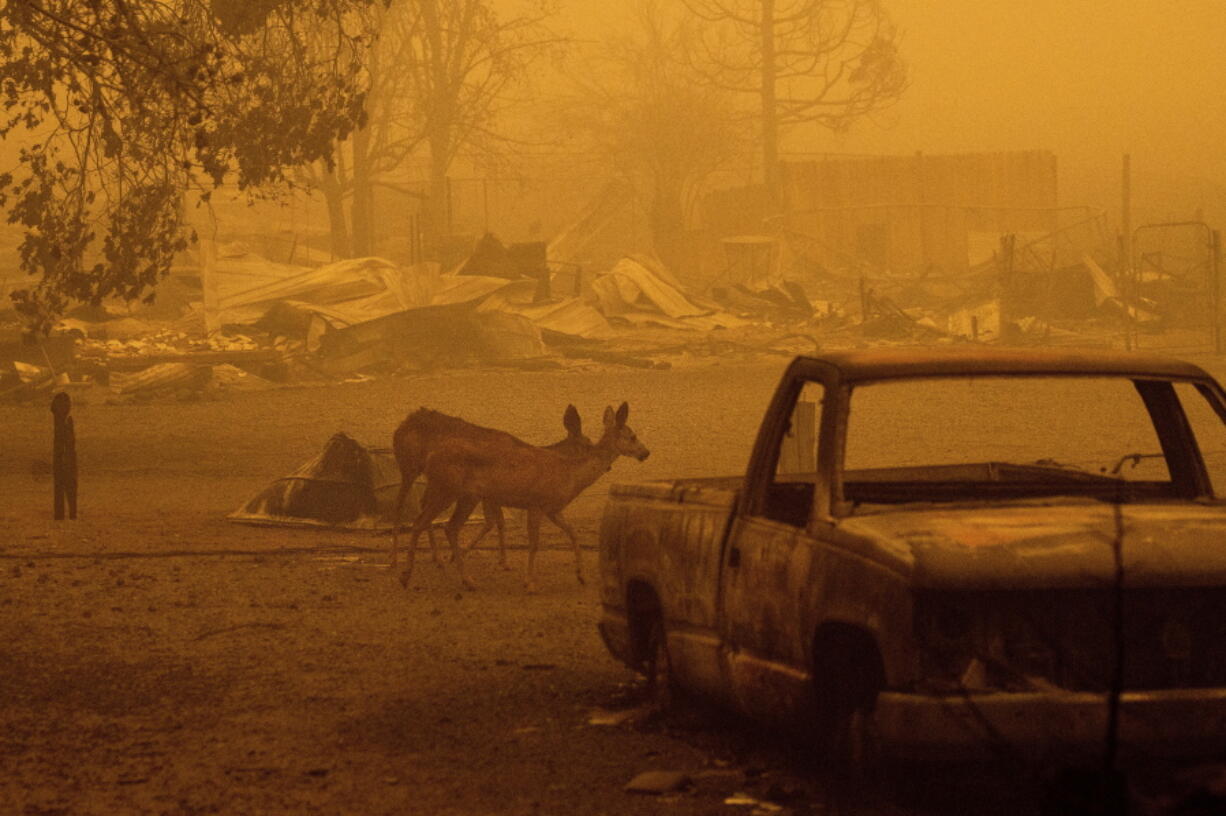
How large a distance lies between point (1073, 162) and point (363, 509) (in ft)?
311

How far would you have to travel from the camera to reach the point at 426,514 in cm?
1193

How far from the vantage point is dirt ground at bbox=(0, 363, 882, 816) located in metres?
6.62

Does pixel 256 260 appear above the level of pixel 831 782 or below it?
above

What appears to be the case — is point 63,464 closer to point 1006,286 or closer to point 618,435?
point 618,435

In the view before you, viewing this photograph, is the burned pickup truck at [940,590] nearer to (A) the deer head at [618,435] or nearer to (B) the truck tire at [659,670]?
(B) the truck tire at [659,670]

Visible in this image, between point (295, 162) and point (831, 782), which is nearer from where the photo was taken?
point (831, 782)

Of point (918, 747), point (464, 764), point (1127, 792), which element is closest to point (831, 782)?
point (918, 747)

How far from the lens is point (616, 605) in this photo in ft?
26.5

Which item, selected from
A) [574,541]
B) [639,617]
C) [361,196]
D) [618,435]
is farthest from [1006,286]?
[639,617]

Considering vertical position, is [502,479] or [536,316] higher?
[536,316]

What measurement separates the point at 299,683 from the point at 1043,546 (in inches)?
167

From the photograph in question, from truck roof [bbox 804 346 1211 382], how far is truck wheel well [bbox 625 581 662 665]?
149 centimetres

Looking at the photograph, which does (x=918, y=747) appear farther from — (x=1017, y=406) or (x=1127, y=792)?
(x=1017, y=406)

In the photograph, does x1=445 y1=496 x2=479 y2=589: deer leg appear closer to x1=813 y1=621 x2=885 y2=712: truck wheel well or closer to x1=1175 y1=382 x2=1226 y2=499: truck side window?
x1=813 y1=621 x2=885 y2=712: truck wheel well
